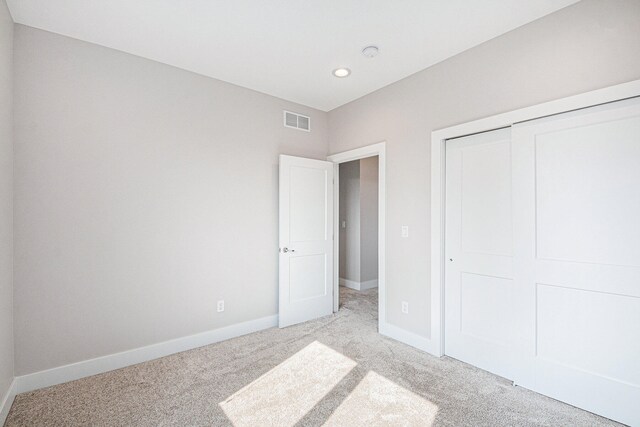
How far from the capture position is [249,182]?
11.5 ft

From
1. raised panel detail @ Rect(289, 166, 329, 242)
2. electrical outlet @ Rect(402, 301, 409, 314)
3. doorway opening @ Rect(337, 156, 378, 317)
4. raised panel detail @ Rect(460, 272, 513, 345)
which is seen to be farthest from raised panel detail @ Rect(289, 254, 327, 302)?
raised panel detail @ Rect(460, 272, 513, 345)

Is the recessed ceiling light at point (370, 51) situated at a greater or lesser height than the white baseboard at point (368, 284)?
greater

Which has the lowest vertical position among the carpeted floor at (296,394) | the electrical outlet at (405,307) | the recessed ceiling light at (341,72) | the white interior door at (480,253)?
the carpeted floor at (296,394)

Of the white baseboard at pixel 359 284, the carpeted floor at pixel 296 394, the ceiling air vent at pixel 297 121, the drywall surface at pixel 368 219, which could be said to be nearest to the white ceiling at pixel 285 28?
the ceiling air vent at pixel 297 121

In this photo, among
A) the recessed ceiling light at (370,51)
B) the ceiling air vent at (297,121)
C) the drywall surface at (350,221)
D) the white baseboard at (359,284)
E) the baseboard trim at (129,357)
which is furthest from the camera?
the drywall surface at (350,221)

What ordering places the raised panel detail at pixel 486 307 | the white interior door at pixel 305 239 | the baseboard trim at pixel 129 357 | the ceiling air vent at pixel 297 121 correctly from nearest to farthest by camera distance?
the baseboard trim at pixel 129 357, the raised panel detail at pixel 486 307, the white interior door at pixel 305 239, the ceiling air vent at pixel 297 121

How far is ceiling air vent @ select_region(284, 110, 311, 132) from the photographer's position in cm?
383

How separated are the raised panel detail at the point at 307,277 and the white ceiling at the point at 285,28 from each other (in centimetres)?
216

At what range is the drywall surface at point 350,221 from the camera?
18.1 ft

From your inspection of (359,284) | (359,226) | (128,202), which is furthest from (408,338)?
(128,202)

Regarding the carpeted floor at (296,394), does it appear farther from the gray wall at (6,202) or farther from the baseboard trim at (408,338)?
the gray wall at (6,202)

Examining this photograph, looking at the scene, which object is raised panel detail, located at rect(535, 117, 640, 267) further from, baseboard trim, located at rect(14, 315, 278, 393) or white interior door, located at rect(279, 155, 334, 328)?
baseboard trim, located at rect(14, 315, 278, 393)

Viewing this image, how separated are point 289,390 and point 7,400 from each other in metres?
1.91

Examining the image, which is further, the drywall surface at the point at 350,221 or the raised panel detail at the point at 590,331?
the drywall surface at the point at 350,221
